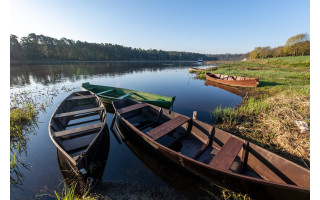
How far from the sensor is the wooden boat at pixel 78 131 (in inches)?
155

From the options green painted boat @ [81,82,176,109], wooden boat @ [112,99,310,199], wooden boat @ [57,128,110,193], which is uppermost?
green painted boat @ [81,82,176,109]

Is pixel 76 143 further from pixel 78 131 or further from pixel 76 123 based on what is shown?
pixel 76 123

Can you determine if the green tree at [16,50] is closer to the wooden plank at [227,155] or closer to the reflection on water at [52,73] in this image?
the reflection on water at [52,73]

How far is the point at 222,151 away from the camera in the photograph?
4.24 m

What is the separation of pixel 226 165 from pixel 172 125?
108 inches

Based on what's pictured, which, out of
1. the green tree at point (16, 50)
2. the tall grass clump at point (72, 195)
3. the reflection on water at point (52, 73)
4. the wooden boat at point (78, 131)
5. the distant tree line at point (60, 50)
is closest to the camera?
the tall grass clump at point (72, 195)

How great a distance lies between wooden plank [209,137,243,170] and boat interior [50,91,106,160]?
4500mm

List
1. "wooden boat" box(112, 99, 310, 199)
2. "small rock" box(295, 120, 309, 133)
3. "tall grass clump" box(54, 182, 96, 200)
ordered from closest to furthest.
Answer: "wooden boat" box(112, 99, 310, 199) → "tall grass clump" box(54, 182, 96, 200) → "small rock" box(295, 120, 309, 133)

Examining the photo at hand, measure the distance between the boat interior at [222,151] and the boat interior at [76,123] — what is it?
2.24 meters

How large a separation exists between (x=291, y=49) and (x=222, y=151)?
89.0 m

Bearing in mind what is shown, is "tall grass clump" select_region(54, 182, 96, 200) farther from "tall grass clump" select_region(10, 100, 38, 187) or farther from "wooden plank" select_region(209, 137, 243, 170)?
"wooden plank" select_region(209, 137, 243, 170)

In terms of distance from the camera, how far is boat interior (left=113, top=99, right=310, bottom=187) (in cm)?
369

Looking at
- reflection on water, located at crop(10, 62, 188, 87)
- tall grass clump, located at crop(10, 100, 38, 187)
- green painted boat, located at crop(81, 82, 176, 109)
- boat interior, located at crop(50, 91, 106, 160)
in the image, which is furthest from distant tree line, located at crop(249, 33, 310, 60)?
tall grass clump, located at crop(10, 100, 38, 187)

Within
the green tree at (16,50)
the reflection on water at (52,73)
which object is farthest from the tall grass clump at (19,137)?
the green tree at (16,50)
